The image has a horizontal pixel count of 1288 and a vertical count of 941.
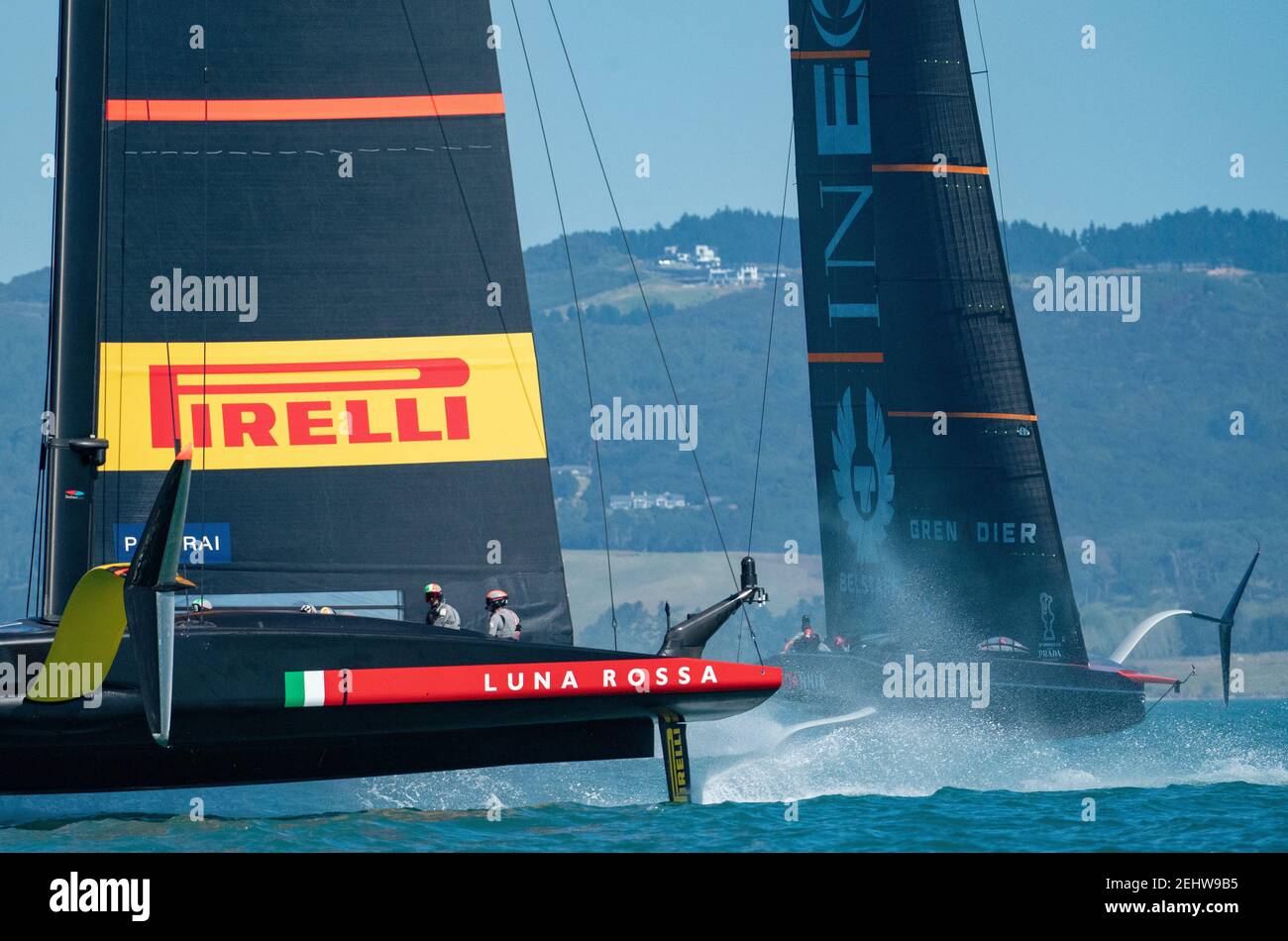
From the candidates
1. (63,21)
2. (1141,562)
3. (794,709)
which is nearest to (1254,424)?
(1141,562)

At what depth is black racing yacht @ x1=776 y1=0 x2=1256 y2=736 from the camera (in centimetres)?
2038

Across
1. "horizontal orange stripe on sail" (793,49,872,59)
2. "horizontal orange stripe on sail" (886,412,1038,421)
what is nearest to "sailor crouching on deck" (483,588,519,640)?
"horizontal orange stripe on sail" (886,412,1038,421)

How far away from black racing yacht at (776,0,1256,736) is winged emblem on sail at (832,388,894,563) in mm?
21

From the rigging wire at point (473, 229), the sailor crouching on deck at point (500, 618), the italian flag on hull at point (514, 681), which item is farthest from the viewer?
the rigging wire at point (473, 229)

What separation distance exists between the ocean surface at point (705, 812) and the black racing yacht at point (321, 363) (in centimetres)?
39

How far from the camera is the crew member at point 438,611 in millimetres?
11383

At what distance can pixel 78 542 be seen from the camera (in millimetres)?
10742

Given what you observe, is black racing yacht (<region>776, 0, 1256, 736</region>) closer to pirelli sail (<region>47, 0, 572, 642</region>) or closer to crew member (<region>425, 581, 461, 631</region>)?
pirelli sail (<region>47, 0, 572, 642</region>)

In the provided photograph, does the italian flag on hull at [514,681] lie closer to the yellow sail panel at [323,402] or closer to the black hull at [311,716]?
the black hull at [311,716]

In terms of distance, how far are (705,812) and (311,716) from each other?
9.41ft

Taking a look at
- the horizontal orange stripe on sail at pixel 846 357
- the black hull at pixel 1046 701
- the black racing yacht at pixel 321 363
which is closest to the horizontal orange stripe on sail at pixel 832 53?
the horizontal orange stripe on sail at pixel 846 357

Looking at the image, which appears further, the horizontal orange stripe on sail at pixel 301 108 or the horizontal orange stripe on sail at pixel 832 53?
the horizontal orange stripe on sail at pixel 832 53

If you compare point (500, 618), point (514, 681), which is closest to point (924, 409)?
point (500, 618)
